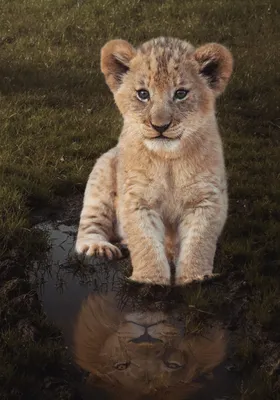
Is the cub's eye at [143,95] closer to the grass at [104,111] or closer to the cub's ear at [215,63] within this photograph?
the cub's ear at [215,63]

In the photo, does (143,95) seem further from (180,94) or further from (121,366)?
(121,366)

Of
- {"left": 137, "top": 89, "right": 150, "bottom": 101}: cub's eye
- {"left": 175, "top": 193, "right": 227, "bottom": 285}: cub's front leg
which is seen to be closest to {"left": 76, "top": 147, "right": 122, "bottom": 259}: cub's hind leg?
{"left": 175, "top": 193, "right": 227, "bottom": 285}: cub's front leg

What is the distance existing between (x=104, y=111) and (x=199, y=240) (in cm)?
652

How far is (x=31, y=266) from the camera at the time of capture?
6.98 metres

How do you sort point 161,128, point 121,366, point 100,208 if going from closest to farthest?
1. point 121,366
2. point 161,128
3. point 100,208

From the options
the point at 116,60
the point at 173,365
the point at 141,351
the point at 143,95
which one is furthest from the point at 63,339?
the point at 116,60

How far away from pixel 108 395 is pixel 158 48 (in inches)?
118

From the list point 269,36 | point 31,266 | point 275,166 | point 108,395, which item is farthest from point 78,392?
point 269,36

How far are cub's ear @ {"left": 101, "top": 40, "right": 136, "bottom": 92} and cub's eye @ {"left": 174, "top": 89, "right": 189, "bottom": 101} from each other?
2.24 ft

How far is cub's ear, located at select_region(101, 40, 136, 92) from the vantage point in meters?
6.47

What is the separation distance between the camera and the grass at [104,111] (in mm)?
7285

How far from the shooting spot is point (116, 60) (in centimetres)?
661

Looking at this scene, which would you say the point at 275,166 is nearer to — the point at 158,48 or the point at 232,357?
the point at 158,48

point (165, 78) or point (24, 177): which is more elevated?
point (165, 78)
